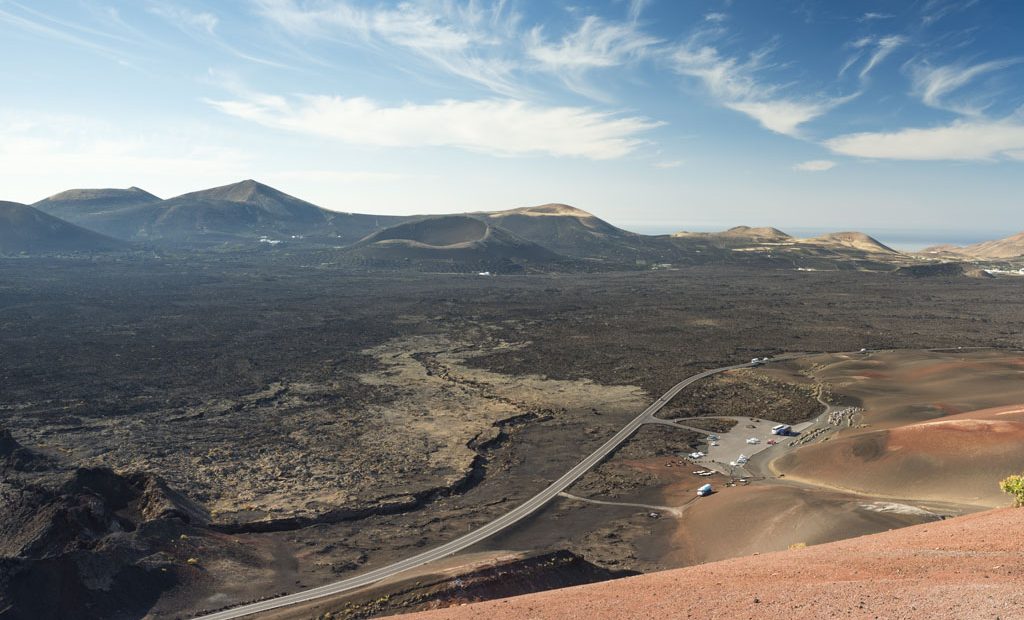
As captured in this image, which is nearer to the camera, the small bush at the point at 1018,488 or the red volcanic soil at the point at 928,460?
the small bush at the point at 1018,488

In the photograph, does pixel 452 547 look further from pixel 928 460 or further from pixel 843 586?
pixel 928 460

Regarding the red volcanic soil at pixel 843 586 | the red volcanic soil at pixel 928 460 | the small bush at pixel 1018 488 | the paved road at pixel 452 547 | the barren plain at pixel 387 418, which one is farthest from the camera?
the red volcanic soil at pixel 928 460

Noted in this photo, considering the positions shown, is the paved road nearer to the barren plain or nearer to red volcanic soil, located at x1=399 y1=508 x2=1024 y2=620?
the barren plain

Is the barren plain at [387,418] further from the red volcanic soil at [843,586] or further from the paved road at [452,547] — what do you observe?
the red volcanic soil at [843,586]

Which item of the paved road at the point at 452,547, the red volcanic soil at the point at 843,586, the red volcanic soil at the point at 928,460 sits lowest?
the paved road at the point at 452,547

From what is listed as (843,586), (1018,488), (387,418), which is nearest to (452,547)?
(843,586)

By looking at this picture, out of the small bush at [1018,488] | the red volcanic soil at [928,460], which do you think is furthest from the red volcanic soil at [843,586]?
the red volcanic soil at [928,460]

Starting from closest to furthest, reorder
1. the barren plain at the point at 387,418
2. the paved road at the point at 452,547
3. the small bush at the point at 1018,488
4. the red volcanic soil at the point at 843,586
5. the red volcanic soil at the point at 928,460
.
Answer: the red volcanic soil at the point at 843,586, the small bush at the point at 1018,488, the paved road at the point at 452,547, the barren plain at the point at 387,418, the red volcanic soil at the point at 928,460
